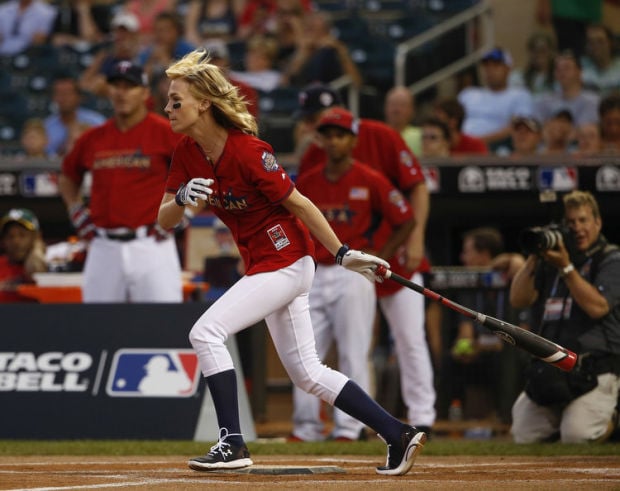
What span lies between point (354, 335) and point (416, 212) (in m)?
0.95

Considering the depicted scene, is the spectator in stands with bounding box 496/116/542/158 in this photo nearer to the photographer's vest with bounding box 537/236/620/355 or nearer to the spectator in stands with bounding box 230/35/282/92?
the spectator in stands with bounding box 230/35/282/92

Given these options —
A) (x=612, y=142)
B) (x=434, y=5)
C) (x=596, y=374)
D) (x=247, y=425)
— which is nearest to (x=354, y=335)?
(x=247, y=425)

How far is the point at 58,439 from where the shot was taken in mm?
8484

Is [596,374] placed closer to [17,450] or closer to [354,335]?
[354,335]

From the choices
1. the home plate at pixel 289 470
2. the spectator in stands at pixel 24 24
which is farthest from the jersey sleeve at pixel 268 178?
the spectator in stands at pixel 24 24

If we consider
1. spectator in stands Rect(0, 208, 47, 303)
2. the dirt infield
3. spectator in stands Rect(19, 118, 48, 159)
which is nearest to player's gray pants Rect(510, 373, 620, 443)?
the dirt infield

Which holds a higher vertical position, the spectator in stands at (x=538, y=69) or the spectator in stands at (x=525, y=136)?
the spectator in stands at (x=538, y=69)

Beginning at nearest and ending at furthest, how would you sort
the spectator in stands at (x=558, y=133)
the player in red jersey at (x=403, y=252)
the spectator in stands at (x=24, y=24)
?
the player in red jersey at (x=403, y=252) → the spectator in stands at (x=558, y=133) → the spectator in stands at (x=24, y=24)

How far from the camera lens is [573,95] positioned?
41.1 feet

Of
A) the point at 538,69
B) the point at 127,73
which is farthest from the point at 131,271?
the point at 538,69

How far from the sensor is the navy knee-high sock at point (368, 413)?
599cm

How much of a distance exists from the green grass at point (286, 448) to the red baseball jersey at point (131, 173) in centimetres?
147

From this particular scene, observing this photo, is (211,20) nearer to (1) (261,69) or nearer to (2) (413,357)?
(1) (261,69)

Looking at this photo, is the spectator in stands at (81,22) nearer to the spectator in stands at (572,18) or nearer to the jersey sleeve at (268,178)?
the spectator in stands at (572,18)
